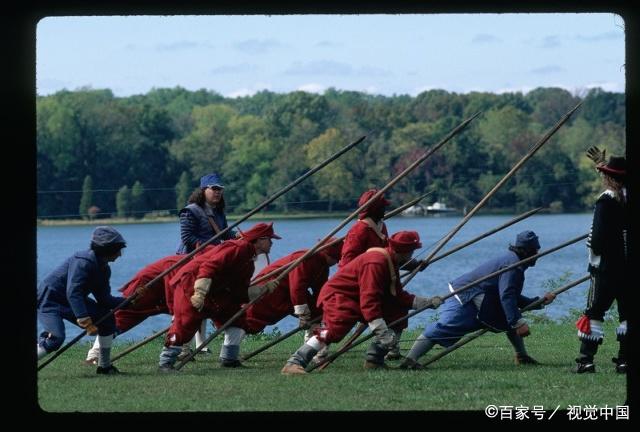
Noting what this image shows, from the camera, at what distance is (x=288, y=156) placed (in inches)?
1500

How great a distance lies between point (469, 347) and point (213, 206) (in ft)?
8.74

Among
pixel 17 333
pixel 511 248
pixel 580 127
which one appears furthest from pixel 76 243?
pixel 17 333

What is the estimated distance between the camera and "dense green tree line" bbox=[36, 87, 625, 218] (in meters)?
32.8

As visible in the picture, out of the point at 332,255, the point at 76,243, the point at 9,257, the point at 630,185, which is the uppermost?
the point at 630,185

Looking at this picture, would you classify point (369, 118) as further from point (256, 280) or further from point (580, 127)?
point (256, 280)

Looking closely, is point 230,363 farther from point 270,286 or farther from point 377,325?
point 377,325

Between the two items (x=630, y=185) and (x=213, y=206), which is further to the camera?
(x=213, y=206)

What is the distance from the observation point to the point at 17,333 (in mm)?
6934

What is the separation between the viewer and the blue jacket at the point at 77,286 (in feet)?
36.4

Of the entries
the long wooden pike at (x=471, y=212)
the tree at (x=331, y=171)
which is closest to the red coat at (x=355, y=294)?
the long wooden pike at (x=471, y=212)

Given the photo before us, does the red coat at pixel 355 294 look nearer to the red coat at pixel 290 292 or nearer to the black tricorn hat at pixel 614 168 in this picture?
the red coat at pixel 290 292

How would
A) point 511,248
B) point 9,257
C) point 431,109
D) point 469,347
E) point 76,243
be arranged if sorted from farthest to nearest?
1. point 431,109
2. point 76,243
3. point 469,347
4. point 511,248
5. point 9,257

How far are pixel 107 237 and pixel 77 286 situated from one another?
0.42 m

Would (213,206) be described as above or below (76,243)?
above
